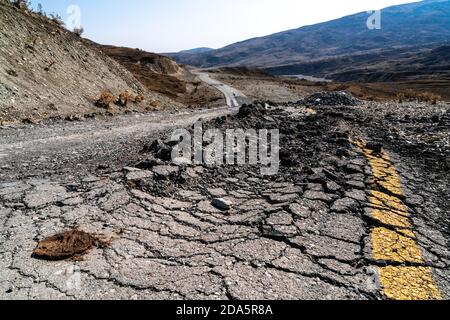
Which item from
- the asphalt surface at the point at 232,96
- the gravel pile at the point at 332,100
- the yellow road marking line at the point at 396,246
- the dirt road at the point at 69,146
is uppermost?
the asphalt surface at the point at 232,96

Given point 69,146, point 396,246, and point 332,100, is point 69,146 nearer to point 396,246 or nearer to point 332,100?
point 396,246

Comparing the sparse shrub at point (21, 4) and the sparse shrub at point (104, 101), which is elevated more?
the sparse shrub at point (21, 4)

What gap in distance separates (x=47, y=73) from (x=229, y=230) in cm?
1241

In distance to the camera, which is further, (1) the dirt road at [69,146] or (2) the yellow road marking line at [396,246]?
(1) the dirt road at [69,146]

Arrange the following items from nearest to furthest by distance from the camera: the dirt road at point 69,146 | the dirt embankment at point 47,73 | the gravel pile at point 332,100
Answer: the dirt road at point 69,146, the dirt embankment at point 47,73, the gravel pile at point 332,100

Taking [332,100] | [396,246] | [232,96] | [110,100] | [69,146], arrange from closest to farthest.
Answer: [396,246]
[69,146]
[110,100]
[332,100]
[232,96]

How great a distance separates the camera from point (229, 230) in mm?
3316

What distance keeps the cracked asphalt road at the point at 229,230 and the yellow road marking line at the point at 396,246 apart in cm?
1

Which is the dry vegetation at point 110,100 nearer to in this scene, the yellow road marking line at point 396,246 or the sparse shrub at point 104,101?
the sparse shrub at point 104,101

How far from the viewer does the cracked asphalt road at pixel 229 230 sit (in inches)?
97.1

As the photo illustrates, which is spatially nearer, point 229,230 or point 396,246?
point 396,246

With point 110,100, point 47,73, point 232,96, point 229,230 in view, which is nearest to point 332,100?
point 110,100

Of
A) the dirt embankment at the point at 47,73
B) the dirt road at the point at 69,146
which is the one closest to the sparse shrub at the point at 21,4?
the dirt embankment at the point at 47,73
